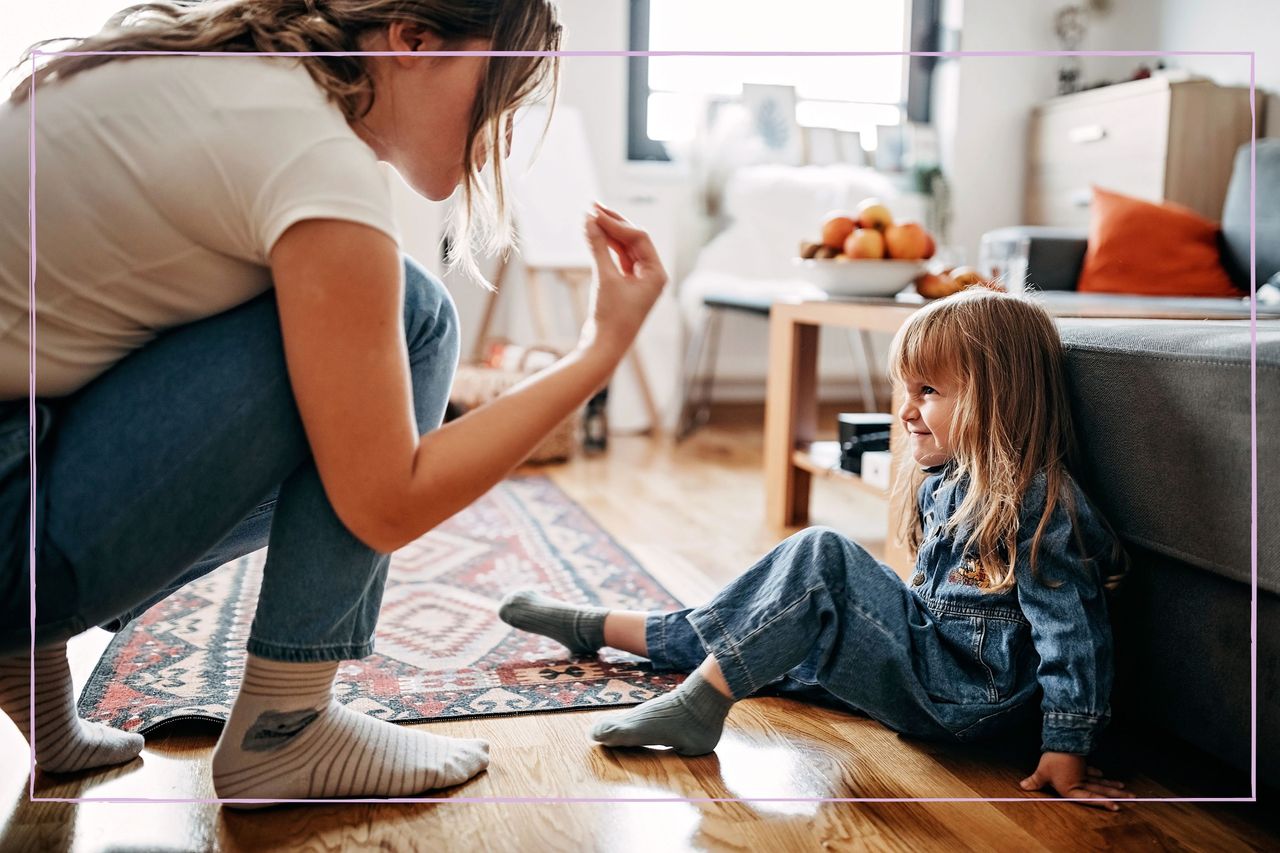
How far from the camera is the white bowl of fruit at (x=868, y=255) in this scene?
1.85 meters

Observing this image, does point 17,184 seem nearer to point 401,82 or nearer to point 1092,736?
point 401,82

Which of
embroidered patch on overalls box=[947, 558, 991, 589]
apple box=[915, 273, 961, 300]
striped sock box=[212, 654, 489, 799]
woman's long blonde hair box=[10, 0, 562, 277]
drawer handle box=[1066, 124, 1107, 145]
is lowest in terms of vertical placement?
striped sock box=[212, 654, 489, 799]

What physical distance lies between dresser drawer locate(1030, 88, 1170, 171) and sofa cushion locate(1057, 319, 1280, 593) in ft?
8.01

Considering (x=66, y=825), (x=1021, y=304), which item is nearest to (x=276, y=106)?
(x=66, y=825)

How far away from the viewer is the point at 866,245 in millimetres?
1841

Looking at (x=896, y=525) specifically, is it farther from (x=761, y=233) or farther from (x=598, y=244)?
(x=761, y=233)

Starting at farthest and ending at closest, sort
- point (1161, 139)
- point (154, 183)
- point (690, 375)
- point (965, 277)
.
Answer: point (690, 375), point (1161, 139), point (965, 277), point (154, 183)

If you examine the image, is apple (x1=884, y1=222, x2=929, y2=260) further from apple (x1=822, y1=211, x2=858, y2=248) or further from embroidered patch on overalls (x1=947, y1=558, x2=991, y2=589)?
embroidered patch on overalls (x1=947, y1=558, x2=991, y2=589)

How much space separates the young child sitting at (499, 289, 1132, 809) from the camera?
0.96 meters

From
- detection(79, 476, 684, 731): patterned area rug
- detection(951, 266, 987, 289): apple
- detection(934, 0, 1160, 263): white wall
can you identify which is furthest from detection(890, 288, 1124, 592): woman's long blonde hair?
detection(934, 0, 1160, 263): white wall

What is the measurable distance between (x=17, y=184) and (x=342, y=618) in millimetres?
365

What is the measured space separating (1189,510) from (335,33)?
29.7 inches

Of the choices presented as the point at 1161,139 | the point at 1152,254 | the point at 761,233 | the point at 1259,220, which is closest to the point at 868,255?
the point at 1152,254

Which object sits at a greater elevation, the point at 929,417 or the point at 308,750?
the point at 929,417
